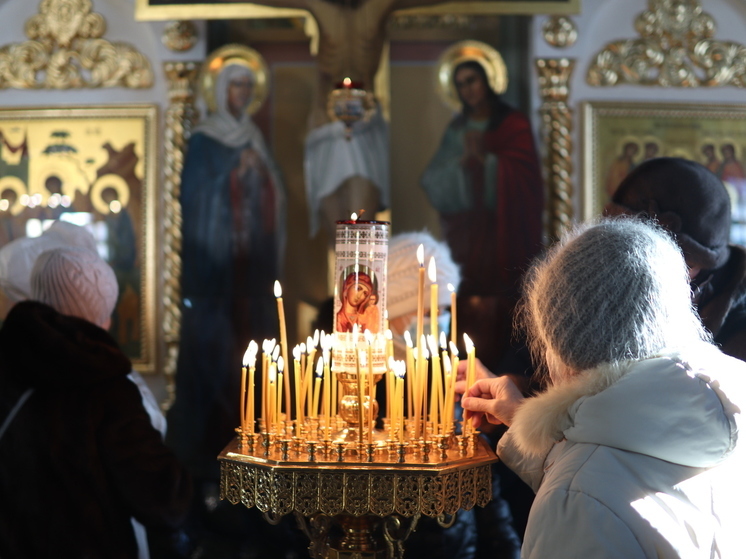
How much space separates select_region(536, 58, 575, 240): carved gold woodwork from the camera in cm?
436

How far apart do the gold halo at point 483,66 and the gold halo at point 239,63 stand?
3.16ft

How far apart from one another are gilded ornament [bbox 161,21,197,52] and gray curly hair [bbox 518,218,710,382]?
11.7ft

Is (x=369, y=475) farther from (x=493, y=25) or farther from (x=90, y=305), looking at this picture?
(x=493, y=25)

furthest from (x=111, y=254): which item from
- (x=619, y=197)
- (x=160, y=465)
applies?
(x=619, y=197)

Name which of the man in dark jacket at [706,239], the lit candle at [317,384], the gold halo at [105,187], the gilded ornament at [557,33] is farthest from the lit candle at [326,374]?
the gilded ornament at [557,33]

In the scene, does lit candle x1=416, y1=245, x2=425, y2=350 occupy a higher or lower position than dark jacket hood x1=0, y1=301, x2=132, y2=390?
higher

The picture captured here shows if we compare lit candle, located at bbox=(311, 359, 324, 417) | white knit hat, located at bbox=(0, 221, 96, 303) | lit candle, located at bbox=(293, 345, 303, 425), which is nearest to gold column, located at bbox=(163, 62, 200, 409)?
white knit hat, located at bbox=(0, 221, 96, 303)

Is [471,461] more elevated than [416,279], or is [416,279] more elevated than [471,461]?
[416,279]

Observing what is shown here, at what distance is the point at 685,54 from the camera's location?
177 inches

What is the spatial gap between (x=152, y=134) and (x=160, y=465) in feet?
9.56

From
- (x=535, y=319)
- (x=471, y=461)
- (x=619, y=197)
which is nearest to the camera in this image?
(x=535, y=319)

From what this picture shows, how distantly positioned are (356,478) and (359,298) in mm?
369

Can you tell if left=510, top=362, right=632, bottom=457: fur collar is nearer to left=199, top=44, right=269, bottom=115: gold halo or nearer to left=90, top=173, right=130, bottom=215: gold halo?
left=199, top=44, right=269, bottom=115: gold halo

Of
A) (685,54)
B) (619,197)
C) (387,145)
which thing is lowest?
(619,197)
